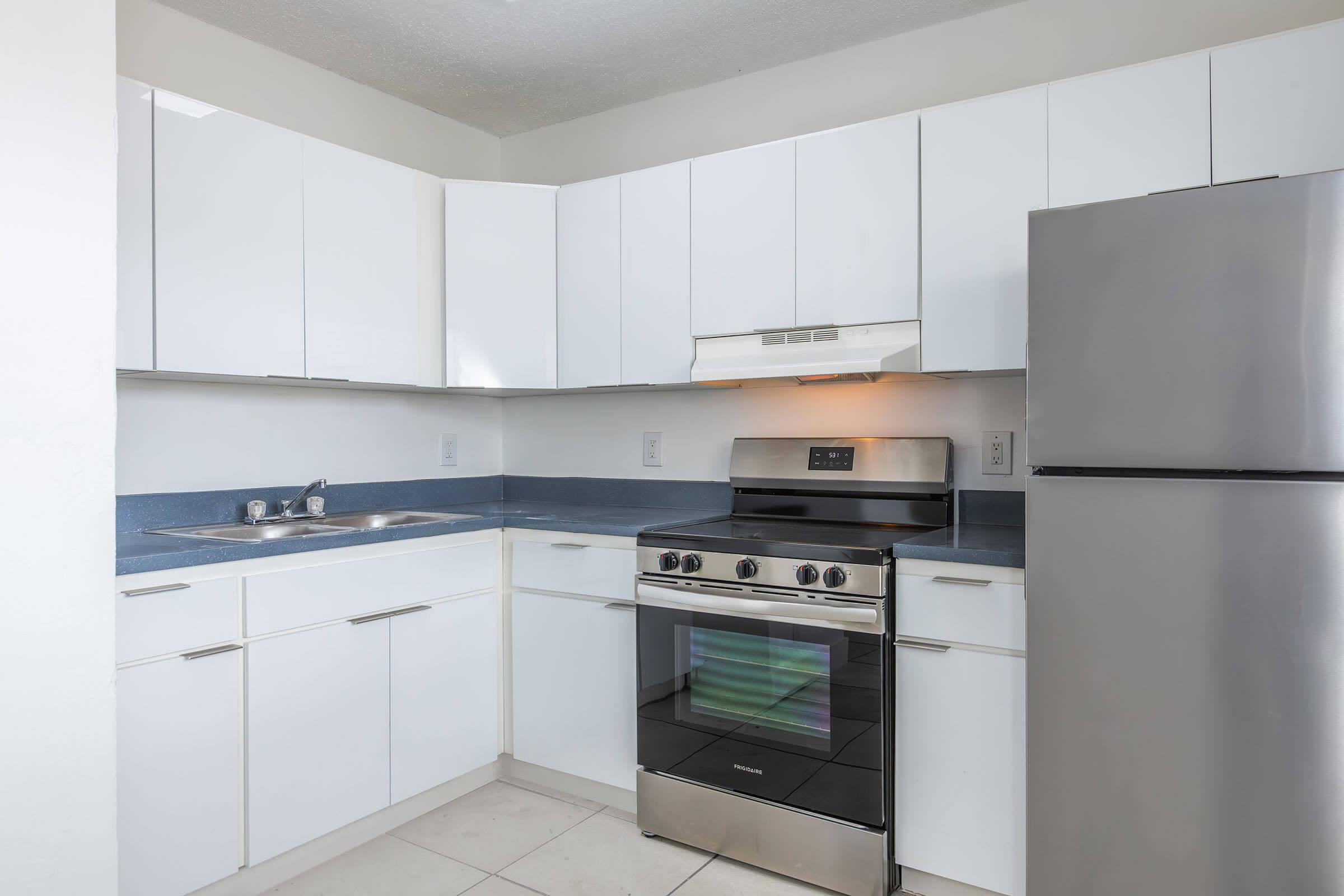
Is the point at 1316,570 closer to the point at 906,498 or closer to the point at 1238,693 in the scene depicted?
the point at 1238,693

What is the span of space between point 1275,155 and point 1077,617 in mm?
1178

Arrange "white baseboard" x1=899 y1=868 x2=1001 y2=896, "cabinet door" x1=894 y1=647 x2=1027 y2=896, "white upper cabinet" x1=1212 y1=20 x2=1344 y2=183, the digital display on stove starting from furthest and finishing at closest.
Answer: the digital display on stove, "white baseboard" x1=899 y1=868 x2=1001 y2=896, "cabinet door" x1=894 y1=647 x2=1027 y2=896, "white upper cabinet" x1=1212 y1=20 x2=1344 y2=183

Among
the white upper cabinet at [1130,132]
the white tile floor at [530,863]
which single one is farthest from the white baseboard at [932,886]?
the white upper cabinet at [1130,132]

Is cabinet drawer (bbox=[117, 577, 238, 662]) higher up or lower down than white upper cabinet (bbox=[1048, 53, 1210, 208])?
lower down

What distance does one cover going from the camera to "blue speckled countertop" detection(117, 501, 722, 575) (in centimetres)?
196

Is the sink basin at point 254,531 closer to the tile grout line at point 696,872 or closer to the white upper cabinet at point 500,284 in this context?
the white upper cabinet at point 500,284

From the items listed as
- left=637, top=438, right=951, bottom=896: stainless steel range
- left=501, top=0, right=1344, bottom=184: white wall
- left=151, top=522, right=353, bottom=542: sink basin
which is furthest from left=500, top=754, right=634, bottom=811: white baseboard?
left=501, top=0, right=1344, bottom=184: white wall

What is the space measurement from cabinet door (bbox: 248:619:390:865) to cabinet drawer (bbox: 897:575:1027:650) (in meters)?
1.51

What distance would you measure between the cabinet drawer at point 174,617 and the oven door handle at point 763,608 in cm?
110

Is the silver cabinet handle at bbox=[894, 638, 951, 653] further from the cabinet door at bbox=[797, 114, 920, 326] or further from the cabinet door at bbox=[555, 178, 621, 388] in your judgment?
the cabinet door at bbox=[555, 178, 621, 388]

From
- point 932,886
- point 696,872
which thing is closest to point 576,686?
point 696,872

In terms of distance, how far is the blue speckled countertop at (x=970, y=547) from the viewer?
1.95 metres

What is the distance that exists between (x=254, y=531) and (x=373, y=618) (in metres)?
0.54

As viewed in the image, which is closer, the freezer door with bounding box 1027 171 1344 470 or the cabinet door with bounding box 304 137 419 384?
the freezer door with bounding box 1027 171 1344 470
